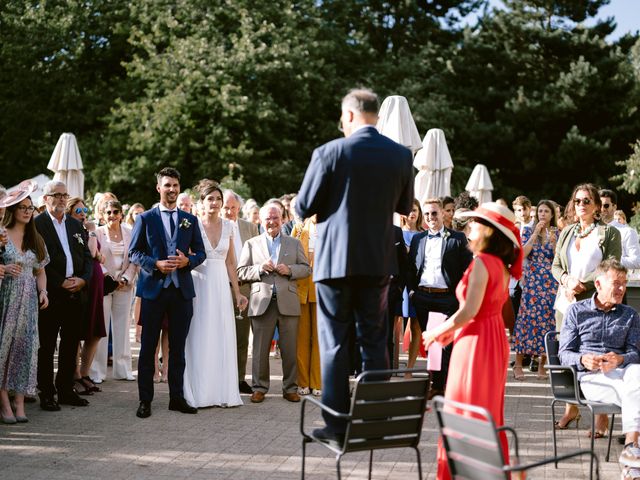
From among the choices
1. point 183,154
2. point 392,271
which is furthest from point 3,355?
point 183,154

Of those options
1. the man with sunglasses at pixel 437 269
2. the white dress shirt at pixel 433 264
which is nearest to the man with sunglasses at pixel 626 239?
the man with sunglasses at pixel 437 269

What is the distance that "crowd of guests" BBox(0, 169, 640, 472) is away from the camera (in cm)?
777

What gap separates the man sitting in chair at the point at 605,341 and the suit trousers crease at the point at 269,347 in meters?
3.18

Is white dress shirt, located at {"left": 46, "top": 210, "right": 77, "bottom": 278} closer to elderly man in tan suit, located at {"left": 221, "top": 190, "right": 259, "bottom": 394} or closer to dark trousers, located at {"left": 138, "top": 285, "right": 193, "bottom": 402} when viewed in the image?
dark trousers, located at {"left": 138, "top": 285, "right": 193, "bottom": 402}

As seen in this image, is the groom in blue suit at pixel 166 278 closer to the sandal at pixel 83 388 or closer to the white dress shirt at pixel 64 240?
the white dress shirt at pixel 64 240

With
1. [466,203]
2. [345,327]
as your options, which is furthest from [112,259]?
[345,327]

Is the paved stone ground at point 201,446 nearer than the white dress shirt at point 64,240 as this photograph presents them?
Yes

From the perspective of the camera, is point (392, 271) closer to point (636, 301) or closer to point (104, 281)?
point (104, 281)

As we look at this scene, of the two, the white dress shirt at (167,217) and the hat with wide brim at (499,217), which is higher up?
the white dress shirt at (167,217)

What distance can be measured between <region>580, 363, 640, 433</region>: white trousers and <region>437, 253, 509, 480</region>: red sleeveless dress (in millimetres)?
1727

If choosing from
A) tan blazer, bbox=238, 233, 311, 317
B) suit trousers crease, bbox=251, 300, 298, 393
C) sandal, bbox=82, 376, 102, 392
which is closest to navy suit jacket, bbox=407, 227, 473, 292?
tan blazer, bbox=238, 233, 311, 317

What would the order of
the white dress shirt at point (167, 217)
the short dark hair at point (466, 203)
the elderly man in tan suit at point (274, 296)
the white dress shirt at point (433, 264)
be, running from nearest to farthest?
the white dress shirt at point (167, 217) → the elderly man in tan suit at point (274, 296) → the white dress shirt at point (433, 264) → the short dark hair at point (466, 203)

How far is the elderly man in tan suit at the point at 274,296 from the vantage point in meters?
Answer: 9.15

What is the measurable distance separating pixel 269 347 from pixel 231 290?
0.92m
